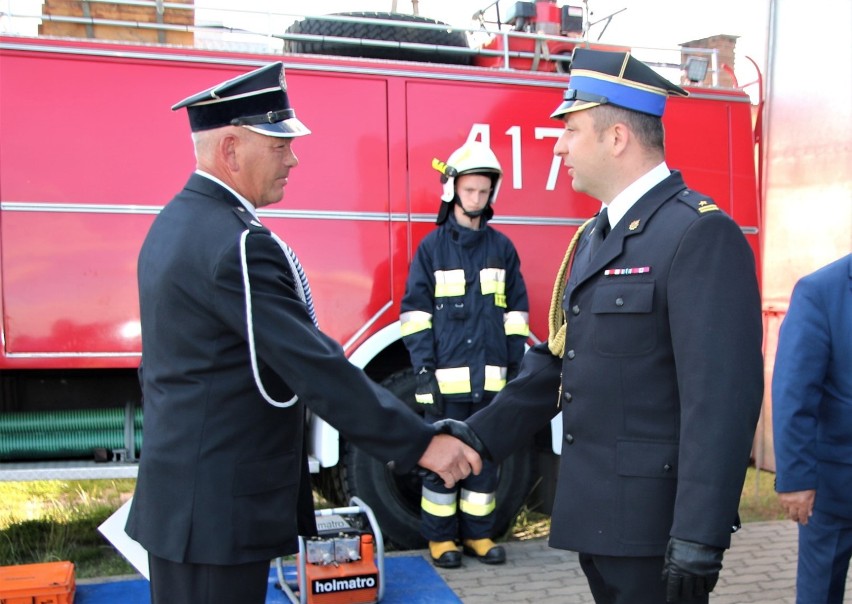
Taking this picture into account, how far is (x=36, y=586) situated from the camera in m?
3.58

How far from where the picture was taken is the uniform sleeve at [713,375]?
184 cm

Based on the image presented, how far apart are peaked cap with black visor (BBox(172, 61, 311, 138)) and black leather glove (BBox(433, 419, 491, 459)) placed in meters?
0.94

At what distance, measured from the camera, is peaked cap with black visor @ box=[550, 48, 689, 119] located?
6.97 ft

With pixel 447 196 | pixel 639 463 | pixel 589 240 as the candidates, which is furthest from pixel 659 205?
pixel 447 196

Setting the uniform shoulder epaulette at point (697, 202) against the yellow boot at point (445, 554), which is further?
the yellow boot at point (445, 554)

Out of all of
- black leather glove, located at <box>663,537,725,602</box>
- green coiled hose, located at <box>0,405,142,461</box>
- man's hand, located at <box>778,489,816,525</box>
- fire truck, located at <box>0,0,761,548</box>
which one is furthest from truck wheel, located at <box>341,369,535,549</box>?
black leather glove, located at <box>663,537,725,602</box>

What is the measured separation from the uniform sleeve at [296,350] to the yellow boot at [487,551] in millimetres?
2412

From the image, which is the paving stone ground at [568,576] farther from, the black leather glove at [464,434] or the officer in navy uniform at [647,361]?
the officer in navy uniform at [647,361]

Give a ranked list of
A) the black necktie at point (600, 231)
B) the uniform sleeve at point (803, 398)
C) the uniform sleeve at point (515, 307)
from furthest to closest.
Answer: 1. the uniform sleeve at point (515, 307)
2. the uniform sleeve at point (803, 398)
3. the black necktie at point (600, 231)

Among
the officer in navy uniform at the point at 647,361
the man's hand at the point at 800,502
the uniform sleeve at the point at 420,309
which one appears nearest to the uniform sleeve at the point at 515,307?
the uniform sleeve at the point at 420,309

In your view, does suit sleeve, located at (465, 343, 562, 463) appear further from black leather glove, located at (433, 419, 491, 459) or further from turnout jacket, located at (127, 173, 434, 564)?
turnout jacket, located at (127, 173, 434, 564)

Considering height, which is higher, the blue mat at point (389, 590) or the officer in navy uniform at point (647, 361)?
the officer in navy uniform at point (647, 361)

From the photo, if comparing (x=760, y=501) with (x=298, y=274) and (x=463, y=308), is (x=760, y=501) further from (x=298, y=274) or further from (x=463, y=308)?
(x=298, y=274)

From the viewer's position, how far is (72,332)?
4.04m
